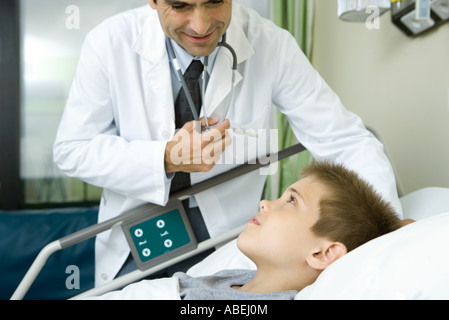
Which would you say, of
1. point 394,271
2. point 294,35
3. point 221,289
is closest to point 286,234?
point 221,289

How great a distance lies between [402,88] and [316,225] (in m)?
0.87

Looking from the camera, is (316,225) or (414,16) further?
(414,16)

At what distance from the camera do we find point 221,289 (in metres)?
0.91

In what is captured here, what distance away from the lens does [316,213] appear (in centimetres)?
92

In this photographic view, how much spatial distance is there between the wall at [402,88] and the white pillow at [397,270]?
0.78 m

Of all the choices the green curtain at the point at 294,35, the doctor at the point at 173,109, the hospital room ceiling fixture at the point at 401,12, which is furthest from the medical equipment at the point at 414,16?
the green curtain at the point at 294,35

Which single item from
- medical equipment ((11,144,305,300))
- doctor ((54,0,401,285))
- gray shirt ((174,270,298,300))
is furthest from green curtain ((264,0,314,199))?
gray shirt ((174,270,298,300))

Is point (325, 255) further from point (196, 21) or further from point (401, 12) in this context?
point (401, 12)

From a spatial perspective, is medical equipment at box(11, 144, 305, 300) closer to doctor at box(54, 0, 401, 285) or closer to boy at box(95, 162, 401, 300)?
doctor at box(54, 0, 401, 285)

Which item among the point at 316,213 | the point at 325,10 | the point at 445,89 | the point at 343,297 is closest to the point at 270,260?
the point at 316,213

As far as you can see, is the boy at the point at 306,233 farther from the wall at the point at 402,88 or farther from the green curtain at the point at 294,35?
the green curtain at the point at 294,35

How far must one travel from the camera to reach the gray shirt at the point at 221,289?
85cm

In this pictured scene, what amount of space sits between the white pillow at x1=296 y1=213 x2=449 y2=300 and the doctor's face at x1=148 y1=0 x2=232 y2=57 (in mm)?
659

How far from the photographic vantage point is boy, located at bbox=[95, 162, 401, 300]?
904mm
